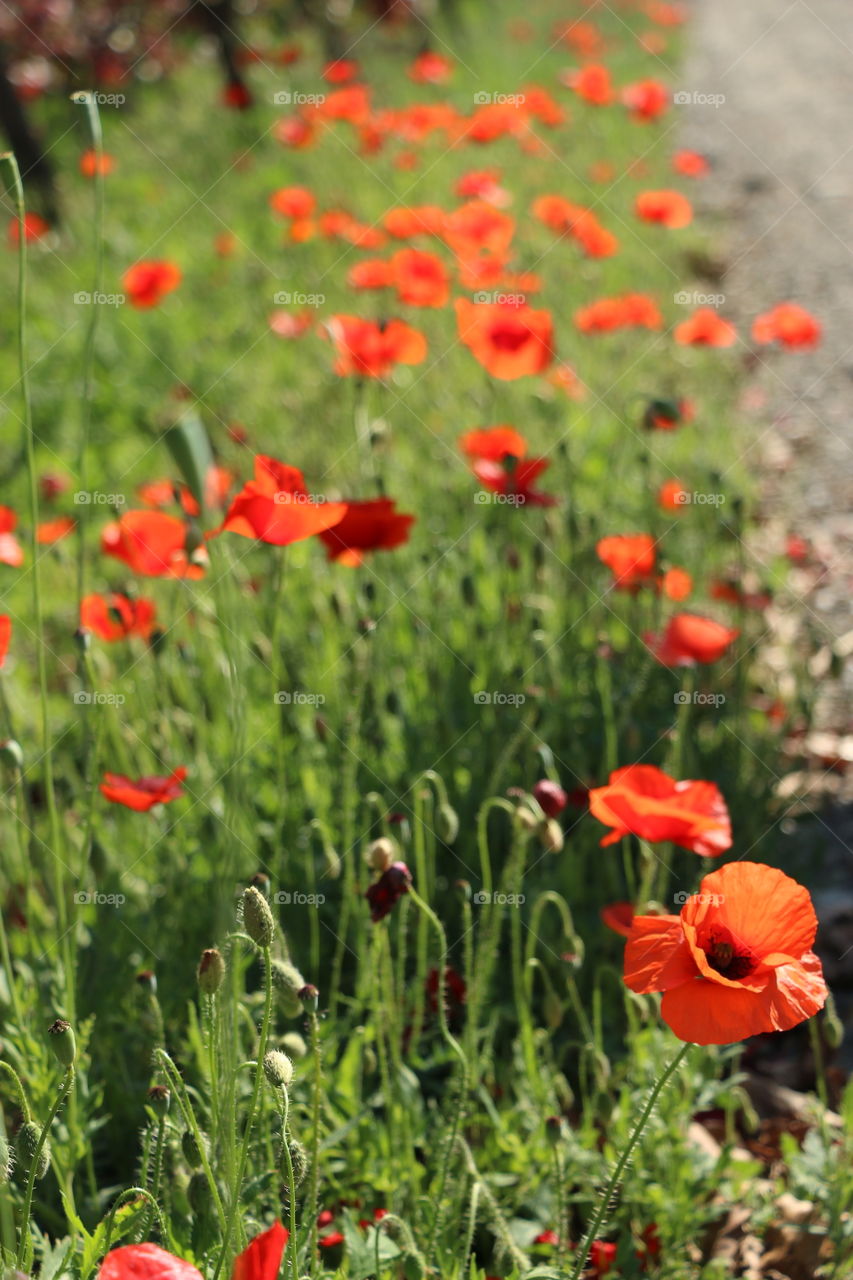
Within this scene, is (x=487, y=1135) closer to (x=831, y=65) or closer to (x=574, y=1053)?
(x=574, y=1053)

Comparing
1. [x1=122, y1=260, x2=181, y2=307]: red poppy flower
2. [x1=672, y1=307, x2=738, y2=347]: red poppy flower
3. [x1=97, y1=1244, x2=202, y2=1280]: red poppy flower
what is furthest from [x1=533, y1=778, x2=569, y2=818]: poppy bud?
[x1=122, y1=260, x2=181, y2=307]: red poppy flower

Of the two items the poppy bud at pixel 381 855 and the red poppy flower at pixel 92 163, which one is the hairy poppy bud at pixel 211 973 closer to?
the poppy bud at pixel 381 855

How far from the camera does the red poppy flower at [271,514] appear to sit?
147 cm

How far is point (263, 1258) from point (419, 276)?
8.84 ft

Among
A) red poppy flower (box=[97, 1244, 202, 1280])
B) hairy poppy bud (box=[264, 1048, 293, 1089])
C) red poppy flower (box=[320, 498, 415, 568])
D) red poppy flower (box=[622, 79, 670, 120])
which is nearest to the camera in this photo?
red poppy flower (box=[97, 1244, 202, 1280])

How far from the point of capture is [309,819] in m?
2.37

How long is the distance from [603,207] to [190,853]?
18.4ft

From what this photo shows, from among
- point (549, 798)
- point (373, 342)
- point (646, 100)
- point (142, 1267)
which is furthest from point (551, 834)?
point (646, 100)

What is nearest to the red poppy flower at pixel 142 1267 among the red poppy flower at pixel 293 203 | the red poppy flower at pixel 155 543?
the red poppy flower at pixel 155 543

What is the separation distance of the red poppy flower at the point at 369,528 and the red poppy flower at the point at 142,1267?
115cm

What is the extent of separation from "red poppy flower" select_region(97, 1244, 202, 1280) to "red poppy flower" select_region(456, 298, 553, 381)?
6.91 ft

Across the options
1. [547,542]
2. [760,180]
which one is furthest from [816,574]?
[760,180]

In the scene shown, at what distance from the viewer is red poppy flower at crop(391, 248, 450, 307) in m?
3.18

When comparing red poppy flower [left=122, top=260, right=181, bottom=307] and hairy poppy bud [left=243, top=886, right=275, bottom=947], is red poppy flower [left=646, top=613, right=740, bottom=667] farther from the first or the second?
red poppy flower [left=122, top=260, right=181, bottom=307]
